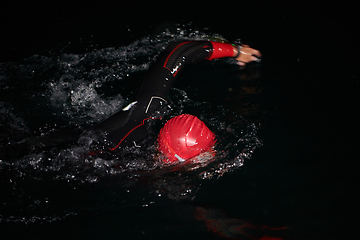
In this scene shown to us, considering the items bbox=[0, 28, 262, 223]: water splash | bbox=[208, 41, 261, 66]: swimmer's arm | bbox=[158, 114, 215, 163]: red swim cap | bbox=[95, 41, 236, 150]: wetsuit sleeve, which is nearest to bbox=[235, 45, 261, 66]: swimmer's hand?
bbox=[208, 41, 261, 66]: swimmer's arm

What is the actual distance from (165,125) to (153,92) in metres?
0.39

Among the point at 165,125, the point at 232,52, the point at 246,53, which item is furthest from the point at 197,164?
the point at 246,53

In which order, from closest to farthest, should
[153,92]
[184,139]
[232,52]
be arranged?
1. [184,139]
2. [153,92]
3. [232,52]

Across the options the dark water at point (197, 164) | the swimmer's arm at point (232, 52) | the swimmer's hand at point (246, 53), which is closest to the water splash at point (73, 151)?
the dark water at point (197, 164)

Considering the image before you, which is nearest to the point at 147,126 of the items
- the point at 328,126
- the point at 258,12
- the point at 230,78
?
the point at 230,78

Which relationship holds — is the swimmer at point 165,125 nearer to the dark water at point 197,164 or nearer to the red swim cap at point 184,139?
the red swim cap at point 184,139

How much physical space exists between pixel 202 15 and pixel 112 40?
6.06 feet

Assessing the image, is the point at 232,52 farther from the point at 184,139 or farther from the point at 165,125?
the point at 184,139

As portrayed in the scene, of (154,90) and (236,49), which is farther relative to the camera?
(236,49)

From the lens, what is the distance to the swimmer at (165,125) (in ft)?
7.70

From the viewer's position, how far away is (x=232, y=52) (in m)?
3.25

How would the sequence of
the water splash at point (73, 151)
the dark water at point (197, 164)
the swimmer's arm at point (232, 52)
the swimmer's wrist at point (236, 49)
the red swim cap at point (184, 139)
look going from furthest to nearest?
the swimmer's wrist at point (236, 49), the swimmer's arm at point (232, 52), the water splash at point (73, 151), the red swim cap at point (184, 139), the dark water at point (197, 164)

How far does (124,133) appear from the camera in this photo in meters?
2.44

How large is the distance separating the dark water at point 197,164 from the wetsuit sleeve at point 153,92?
8.9 inches
